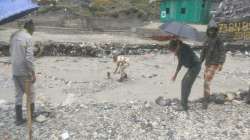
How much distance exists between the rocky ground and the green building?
10803 mm

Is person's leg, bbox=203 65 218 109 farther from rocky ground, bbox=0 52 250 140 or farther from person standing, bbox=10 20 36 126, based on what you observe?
person standing, bbox=10 20 36 126

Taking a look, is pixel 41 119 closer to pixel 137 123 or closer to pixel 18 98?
pixel 18 98

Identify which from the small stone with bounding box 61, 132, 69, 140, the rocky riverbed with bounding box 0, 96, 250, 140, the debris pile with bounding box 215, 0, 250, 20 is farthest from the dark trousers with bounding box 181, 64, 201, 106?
the debris pile with bounding box 215, 0, 250, 20

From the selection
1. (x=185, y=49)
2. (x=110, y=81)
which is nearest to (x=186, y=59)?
(x=185, y=49)

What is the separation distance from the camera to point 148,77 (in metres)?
12.7

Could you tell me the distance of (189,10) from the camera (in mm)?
23656

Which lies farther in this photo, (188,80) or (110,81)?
(110,81)

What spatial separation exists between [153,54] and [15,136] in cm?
1071

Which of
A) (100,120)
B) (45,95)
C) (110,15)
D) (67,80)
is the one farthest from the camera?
(110,15)

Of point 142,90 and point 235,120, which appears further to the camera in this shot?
point 142,90

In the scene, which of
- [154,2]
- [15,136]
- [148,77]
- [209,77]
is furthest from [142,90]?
[154,2]

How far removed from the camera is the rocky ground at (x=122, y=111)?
271 inches

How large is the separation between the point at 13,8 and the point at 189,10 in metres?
18.2

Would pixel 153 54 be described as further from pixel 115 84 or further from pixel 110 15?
pixel 110 15
